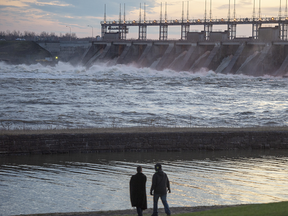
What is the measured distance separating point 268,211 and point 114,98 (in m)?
33.4

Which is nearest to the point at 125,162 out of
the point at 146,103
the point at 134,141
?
the point at 134,141

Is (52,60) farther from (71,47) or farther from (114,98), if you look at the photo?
(114,98)

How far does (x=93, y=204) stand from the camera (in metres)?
10.5

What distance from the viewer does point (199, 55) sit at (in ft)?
239

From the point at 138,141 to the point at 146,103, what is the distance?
2015cm

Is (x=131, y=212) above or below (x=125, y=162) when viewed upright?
above

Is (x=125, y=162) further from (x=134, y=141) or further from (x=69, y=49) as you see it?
(x=69, y=49)

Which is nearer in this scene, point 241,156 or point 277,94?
point 241,156

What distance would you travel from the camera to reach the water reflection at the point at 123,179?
10758mm

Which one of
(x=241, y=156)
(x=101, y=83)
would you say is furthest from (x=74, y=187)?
(x=101, y=83)

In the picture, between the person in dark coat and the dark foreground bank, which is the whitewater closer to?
the dark foreground bank

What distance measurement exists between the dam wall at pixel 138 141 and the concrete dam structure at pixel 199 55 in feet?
139

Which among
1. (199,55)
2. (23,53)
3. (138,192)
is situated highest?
(23,53)

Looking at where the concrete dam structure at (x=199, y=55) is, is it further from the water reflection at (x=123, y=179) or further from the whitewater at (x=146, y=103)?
the water reflection at (x=123, y=179)
